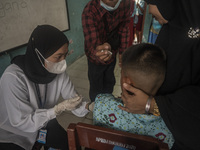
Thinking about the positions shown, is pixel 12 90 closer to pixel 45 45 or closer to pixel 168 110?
pixel 45 45

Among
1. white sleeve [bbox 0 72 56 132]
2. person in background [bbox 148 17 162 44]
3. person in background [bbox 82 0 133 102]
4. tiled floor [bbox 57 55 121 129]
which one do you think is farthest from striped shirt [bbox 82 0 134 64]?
tiled floor [bbox 57 55 121 129]

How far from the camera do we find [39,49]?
959 mm

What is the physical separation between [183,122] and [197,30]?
0.39 m

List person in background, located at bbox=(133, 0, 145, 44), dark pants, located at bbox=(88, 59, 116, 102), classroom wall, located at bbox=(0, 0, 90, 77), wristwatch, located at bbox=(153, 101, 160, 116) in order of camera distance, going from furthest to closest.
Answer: person in background, located at bbox=(133, 0, 145, 44) → classroom wall, located at bbox=(0, 0, 90, 77) → dark pants, located at bbox=(88, 59, 116, 102) → wristwatch, located at bbox=(153, 101, 160, 116)

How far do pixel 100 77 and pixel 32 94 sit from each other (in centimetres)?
96

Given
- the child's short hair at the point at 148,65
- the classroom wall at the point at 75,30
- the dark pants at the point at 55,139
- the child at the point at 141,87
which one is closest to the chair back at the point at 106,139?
the child at the point at 141,87

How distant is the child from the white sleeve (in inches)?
18.2

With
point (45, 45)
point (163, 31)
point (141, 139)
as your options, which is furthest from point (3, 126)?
point (163, 31)

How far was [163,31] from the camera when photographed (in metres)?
0.72

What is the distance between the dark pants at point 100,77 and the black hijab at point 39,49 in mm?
770

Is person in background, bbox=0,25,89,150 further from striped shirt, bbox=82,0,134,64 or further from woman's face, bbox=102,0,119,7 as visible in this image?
woman's face, bbox=102,0,119,7

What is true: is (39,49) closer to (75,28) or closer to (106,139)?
(106,139)

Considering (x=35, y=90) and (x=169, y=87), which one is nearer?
(x=169, y=87)

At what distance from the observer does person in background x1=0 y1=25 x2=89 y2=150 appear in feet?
3.01
